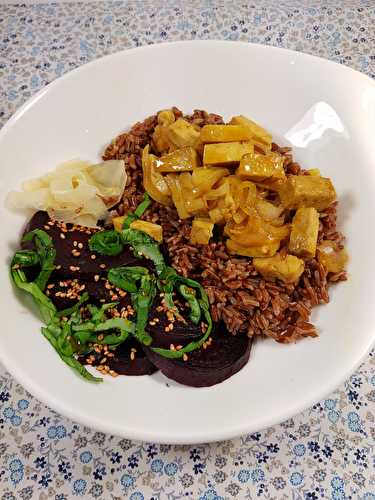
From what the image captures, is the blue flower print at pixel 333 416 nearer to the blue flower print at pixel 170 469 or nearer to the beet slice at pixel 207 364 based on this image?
the beet slice at pixel 207 364

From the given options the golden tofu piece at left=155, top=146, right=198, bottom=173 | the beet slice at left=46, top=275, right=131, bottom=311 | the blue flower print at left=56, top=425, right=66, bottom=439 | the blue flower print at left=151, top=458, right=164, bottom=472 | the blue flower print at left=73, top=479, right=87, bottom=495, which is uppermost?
the golden tofu piece at left=155, top=146, right=198, bottom=173

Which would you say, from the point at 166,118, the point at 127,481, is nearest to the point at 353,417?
the point at 127,481

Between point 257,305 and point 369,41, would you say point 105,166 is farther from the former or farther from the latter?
point 369,41

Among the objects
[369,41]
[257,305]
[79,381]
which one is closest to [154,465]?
[79,381]

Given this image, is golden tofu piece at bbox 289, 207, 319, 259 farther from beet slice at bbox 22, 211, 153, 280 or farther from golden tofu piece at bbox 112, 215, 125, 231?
golden tofu piece at bbox 112, 215, 125, 231

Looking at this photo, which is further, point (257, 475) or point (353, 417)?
point (353, 417)

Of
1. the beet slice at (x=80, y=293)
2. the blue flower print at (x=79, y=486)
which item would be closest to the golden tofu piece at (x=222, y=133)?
the beet slice at (x=80, y=293)

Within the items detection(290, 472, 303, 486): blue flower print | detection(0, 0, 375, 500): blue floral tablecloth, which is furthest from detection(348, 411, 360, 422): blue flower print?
detection(290, 472, 303, 486): blue flower print

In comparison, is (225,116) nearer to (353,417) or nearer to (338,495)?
(353,417)
